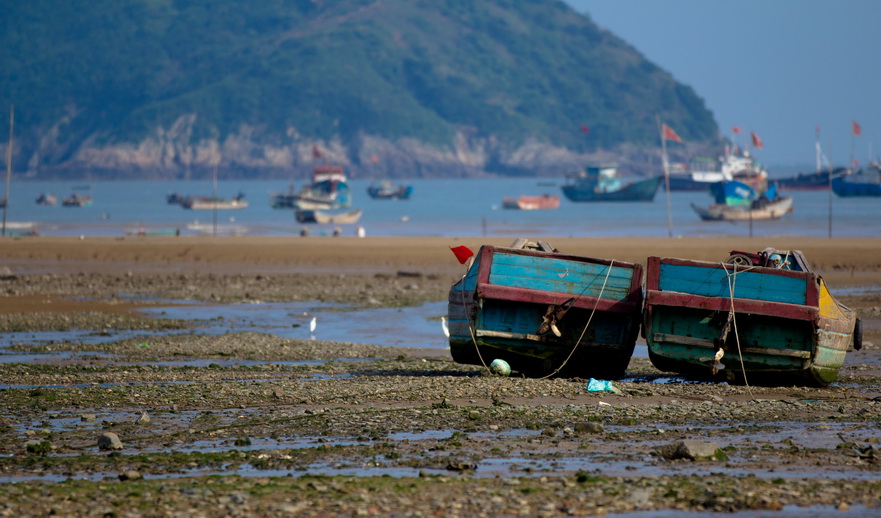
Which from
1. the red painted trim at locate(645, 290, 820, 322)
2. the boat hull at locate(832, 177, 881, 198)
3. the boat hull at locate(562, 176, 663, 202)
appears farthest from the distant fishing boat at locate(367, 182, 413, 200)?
the red painted trim at locate(645, 290, 820, 322)

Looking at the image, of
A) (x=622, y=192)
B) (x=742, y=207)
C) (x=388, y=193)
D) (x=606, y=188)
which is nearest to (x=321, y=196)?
(x=742, y=207)

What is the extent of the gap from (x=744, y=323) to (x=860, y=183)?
428 ft

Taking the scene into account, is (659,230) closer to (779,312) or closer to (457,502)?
(779,312)

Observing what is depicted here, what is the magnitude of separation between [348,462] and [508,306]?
242 inches

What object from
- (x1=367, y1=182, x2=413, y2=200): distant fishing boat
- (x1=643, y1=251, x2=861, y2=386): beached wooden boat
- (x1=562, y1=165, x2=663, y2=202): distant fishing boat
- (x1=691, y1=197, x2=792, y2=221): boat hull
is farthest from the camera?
(x1=367, y1=182, x2=413, y2=200): distant fishing boat

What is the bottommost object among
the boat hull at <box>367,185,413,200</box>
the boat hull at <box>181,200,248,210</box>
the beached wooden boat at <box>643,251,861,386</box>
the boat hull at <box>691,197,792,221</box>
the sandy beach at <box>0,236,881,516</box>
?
the sandy beach at <box>0,236,881,516</box>

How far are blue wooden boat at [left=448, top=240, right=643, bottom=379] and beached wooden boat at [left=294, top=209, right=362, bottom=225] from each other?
59.3m

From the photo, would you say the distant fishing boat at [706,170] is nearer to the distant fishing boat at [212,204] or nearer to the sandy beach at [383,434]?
the distant fishing boat at [212,204]

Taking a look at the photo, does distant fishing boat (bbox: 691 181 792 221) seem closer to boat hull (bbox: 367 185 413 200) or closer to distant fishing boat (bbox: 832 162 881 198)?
distant fishing boat (bbox: 832 162 881 198)

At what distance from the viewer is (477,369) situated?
58.1 feet

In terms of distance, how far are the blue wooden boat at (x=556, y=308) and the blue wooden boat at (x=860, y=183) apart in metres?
129

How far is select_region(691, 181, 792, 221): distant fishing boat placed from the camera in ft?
251

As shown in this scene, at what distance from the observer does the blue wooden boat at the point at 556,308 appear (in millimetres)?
15875

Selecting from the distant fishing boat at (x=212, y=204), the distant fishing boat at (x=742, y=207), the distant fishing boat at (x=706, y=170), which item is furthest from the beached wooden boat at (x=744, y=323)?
the distant fishing boat at (x=706, y=170)
